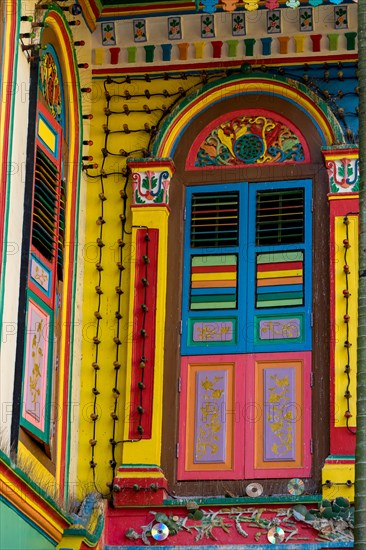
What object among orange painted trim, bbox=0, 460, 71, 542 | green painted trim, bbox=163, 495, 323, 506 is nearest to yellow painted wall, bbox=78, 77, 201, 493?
green painted trim, bbox=163, 495, 323, 506

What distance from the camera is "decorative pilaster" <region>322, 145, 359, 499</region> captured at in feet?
38.4

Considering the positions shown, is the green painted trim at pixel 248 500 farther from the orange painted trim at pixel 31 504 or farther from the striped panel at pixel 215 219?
the striped panel at pixel 215 219

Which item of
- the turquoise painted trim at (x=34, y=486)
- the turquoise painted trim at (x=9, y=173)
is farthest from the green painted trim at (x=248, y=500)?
the turquoise painted trim at (x=9, y=173)

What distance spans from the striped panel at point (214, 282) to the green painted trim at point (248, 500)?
1.42 meters

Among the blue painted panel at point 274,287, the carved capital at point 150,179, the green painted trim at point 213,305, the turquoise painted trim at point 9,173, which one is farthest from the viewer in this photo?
the carved capital at point 150,179

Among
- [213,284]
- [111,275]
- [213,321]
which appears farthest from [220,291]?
[111,275]

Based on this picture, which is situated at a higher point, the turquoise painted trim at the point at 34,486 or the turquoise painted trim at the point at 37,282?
the turquoise painted trim at the point at 37,282

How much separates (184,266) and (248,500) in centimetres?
185

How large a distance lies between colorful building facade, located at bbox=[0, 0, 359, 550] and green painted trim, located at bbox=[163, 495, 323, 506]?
0.04 ft

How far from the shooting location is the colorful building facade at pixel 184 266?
1152 centimetres

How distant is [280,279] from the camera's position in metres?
12.3

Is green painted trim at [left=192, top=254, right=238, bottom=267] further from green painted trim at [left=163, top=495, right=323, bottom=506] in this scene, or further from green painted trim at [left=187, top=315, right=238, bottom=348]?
green painted trim at [left=163, top=495, right=323, bottom=506]

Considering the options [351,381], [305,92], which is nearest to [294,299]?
[351,381]

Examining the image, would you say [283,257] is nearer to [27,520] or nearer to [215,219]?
[215,219]
